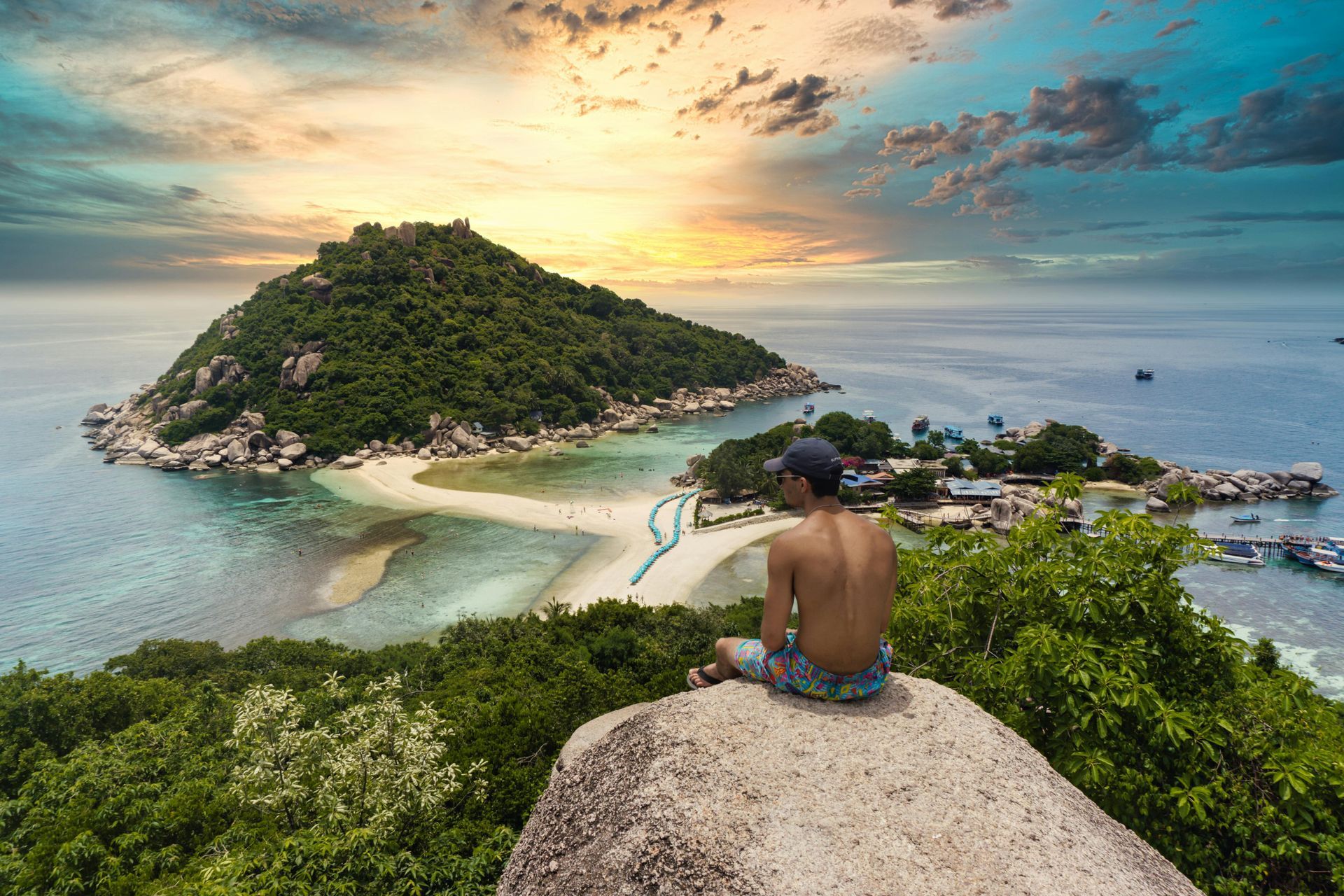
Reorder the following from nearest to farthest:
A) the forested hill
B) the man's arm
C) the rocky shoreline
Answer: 1. the man's arm
2. the rocky shoreline
3. the forested hill

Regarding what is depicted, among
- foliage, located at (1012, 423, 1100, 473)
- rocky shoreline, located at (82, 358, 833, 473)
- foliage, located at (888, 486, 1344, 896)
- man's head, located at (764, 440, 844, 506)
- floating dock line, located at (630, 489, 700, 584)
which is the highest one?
man's head, located at (764, 440, 844, 506)

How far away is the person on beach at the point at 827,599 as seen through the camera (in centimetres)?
427

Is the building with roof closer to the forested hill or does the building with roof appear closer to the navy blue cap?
the forested hill

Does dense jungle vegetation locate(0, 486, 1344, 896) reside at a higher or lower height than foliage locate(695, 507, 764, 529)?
higher

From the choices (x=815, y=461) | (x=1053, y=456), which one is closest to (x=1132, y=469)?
(x=1053, y=456)

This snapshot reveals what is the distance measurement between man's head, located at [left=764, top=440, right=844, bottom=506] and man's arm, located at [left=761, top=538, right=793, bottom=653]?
0.42 metres

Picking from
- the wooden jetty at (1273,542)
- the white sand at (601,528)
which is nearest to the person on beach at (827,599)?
the white sand at (601,528)

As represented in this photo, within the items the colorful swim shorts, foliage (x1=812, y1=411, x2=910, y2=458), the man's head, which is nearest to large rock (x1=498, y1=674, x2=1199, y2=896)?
the colorful swim shorts

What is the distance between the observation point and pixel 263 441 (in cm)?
5800

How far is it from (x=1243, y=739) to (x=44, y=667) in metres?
39.2

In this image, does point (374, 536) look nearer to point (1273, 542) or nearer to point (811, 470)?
point (811, 470)

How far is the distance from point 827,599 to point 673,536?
3659 centimetres

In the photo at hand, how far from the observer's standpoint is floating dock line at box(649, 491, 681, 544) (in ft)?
132

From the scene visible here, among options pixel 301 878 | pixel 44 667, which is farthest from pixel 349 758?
pixel 44 667
